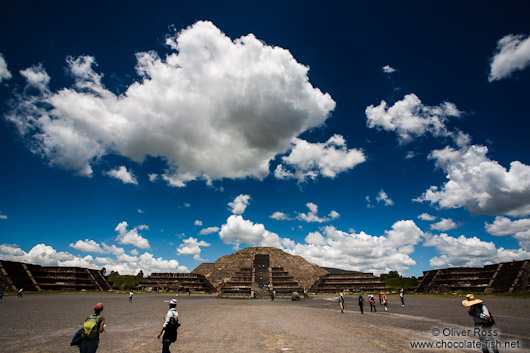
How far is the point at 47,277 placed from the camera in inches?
2489

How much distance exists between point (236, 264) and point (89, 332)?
85526 millimetres

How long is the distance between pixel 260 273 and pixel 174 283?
24035mm

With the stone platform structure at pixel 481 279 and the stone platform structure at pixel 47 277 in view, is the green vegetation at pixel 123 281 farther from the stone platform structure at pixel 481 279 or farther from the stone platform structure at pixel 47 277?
the stone platform structure at pixel 481 279

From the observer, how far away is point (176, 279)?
7312 centimetres

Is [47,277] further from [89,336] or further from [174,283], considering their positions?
[89,336]

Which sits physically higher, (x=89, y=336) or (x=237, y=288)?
(x=89, y=336)

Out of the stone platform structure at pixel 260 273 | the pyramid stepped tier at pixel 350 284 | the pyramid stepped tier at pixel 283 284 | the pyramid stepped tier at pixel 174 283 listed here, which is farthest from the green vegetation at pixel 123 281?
the pyramid stepped tier at pixel 350 284

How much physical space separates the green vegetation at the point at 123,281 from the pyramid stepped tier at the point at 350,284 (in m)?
53.2

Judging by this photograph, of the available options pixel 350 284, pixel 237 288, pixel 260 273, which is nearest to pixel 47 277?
pixel 237 288

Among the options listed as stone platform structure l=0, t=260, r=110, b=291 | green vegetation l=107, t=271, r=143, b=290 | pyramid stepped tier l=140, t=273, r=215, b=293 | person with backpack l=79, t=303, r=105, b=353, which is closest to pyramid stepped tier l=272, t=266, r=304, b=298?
pyramid stepped tier l=140, t=273, r=215, b=293

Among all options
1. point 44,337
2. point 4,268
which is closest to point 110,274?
point 4,268

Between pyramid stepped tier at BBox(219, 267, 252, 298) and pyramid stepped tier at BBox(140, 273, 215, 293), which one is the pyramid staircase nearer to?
pyramid stepped tier at BBox(219, 267, 252, 298)

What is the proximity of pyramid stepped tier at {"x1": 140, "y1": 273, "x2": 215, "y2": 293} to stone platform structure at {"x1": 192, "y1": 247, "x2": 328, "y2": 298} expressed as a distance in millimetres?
5587

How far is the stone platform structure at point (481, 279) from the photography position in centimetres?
5165
